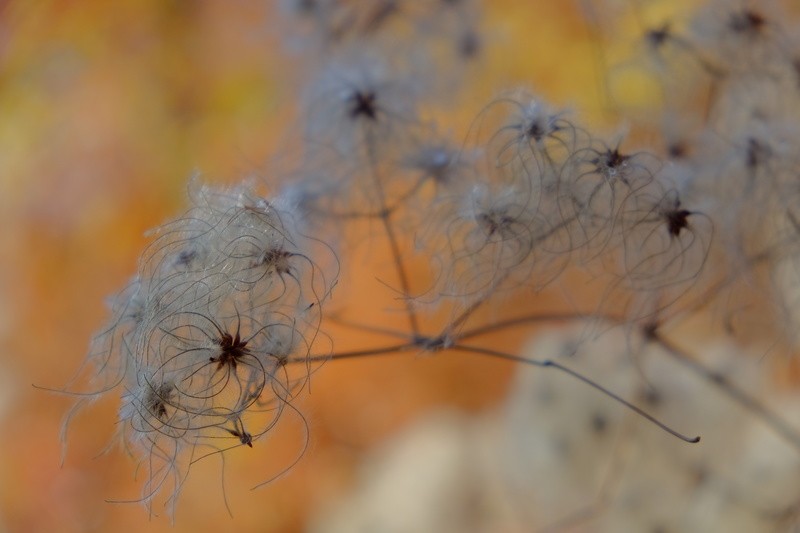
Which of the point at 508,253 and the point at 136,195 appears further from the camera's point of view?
the point at 136,195

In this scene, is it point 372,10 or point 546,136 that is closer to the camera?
point 546,136

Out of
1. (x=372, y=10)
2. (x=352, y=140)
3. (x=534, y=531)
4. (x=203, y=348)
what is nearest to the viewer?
(x=203, y=348)

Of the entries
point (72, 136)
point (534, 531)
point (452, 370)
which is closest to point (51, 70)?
point (72, 136)

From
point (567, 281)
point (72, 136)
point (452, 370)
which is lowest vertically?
point (567, 281)

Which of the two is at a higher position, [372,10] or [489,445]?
[372,10]

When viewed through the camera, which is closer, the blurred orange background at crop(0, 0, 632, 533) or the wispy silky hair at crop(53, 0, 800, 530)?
the wispy silky hair at crop(53, 0, 800, 530)

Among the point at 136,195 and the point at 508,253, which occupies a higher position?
the point at 136,195

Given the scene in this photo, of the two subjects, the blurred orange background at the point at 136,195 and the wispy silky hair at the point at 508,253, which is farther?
the blurred orange background at the point at 136,195

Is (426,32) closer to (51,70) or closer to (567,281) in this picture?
(567,281)
